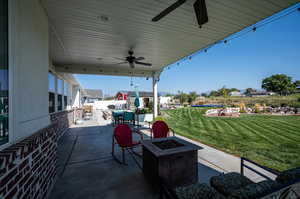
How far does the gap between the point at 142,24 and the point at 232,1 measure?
6.29 ft

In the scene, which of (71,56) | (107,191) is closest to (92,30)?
(71,56)

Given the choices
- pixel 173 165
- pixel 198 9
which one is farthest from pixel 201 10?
pixel 173 165

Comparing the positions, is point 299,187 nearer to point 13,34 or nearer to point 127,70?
point 13,34

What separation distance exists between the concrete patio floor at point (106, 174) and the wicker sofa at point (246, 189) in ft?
2.47

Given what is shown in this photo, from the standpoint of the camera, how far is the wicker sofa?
843 millimetres

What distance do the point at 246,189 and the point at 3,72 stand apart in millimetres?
2398

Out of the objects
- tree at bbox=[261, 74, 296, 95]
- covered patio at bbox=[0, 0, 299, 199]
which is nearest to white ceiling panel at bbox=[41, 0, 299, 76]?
covered patio at bbox=[0, 0, 299, 199]

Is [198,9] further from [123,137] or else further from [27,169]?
[27,169]

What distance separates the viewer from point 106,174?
249 cm

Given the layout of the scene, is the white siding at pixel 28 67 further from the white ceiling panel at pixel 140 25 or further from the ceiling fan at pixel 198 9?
the ceiling fan at pixel 198 9

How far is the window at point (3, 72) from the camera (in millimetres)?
1237

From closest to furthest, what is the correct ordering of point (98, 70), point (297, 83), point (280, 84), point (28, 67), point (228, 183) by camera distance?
point (228, 183) < point (28, 67) < point (98, 70) < point (280, 84) < point (297, 83)

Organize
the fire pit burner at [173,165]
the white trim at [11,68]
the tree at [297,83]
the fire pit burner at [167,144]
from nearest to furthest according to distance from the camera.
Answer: the white trim at [11,68] → the fire pit burner at [173,165] → the fire pit burner at [167,144] → the tree at [297,83]

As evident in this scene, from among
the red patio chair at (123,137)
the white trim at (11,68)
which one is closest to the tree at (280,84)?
the red patio chair at (123,137)
